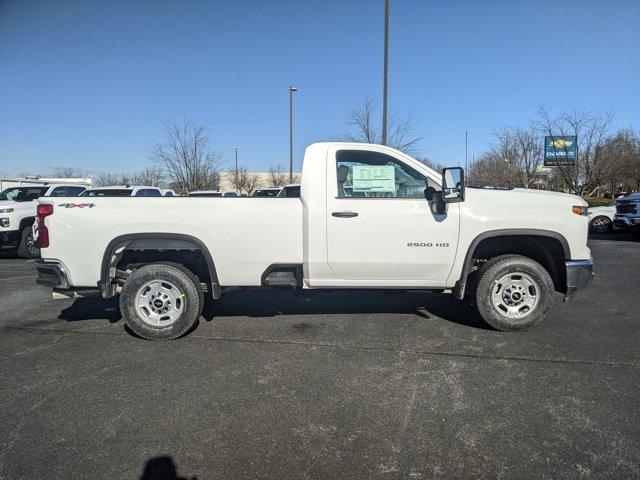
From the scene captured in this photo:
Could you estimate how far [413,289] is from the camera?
504 cm

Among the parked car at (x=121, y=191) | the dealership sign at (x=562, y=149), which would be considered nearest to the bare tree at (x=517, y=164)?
the dealership sign at (x=562, y=149)

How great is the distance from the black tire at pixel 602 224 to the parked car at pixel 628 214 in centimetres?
88

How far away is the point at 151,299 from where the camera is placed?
16.0ft

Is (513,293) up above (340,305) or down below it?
above

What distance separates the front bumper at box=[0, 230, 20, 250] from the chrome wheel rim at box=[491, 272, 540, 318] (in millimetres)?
11893

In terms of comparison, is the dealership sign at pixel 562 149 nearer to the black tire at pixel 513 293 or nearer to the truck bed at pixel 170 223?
the black tire at pixel 513 293

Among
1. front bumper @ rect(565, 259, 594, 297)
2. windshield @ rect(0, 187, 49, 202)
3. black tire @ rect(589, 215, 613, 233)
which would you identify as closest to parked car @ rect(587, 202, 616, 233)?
black tire @ rect(589, 215, 613, 233)

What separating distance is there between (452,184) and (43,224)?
420cm

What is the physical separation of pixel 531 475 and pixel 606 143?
77.8 ft

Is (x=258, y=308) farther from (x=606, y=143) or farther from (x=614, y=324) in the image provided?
(x=606, y=143)

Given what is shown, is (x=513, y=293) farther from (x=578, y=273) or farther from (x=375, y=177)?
(x=375, y=177)

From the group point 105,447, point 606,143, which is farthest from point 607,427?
point 606,143

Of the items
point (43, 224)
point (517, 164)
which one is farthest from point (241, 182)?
point (43, 224)

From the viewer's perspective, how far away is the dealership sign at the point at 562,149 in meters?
22.0
